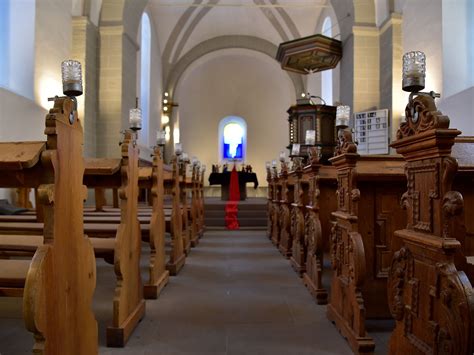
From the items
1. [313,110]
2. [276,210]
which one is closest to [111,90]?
[313,110]

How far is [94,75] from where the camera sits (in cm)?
883

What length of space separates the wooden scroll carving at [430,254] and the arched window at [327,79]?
36.2ft

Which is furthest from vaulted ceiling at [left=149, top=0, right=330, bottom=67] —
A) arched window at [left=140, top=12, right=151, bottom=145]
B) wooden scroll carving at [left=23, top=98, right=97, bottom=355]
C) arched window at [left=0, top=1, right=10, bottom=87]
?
wooden scroll carving at [left=23, top=98, right=97, bottom=355]

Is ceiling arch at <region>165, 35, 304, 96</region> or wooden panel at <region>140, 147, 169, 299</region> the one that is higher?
ceiling arch at <region>165, 35, 304, 96</region>

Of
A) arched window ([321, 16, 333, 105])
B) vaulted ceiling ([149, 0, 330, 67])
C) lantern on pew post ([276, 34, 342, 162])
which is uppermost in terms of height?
vaulted ceiling ([149, 0, 330, 67])

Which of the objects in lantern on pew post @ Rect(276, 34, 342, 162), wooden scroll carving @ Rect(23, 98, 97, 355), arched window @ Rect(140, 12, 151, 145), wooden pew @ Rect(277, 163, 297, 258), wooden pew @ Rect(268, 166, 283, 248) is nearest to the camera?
wooden scroll carving @ Rect(23, 98, 97, 355)

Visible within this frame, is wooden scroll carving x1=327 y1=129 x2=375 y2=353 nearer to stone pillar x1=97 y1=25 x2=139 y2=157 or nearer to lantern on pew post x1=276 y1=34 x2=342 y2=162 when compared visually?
lantern on pew post x1=276 y1=34 x2=342 y2=162

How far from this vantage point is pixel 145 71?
1249cm

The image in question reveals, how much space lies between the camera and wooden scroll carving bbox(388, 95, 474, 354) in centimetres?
139

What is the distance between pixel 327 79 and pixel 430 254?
1201cm

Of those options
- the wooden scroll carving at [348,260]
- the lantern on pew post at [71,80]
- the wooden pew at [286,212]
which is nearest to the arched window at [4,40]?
the lantern on pew post at [71,80]

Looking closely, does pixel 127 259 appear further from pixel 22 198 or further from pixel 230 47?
pixel 230 47

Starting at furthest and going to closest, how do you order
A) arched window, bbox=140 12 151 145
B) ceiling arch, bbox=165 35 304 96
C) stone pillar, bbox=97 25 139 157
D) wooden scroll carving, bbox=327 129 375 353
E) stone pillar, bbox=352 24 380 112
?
ceiling arch, bbox=165 35 304 96, arched window, bbox=140 12 151 145, stone pillar, bbox=97 25 139 157, stone pillar, bbox=352 24 380 112, wooden scroll carving, bbox=327 129 375 353

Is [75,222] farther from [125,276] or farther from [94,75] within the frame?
[94,75]
